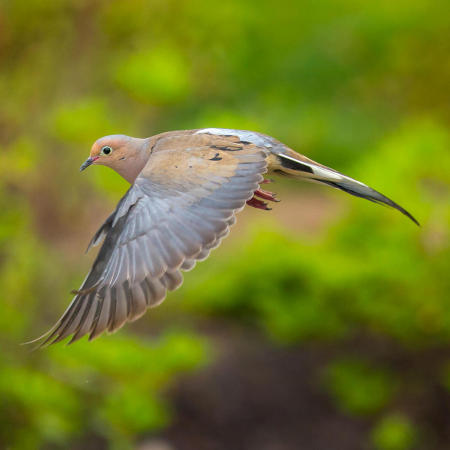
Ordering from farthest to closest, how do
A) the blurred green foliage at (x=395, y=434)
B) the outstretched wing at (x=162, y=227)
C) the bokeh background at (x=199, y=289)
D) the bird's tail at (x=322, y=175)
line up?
the blurred green foliage at (x=395, y=434) < the bokeh background at (x=199, y=289) < the bird's tail at (x=322, y=175) < the outstretched wing at (x=162, y=227)

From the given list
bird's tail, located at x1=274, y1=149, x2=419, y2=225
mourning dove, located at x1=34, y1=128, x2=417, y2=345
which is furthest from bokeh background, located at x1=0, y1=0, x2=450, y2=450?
bird's tail, located at x1=274, y1=149, x2=419, y2=225

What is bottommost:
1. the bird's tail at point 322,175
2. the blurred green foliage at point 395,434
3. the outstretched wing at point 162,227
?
the outstretched wing at point 162,227

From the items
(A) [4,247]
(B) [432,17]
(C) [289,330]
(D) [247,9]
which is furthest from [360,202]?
(D) [247,9]

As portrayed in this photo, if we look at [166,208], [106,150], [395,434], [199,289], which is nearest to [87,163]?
[106,150]

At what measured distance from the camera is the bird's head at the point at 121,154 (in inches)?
117

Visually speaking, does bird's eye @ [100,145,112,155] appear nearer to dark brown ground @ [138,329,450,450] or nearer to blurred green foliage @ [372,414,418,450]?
dark brown ground @ [138,329,450,450]

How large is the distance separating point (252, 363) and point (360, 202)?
1499 mm

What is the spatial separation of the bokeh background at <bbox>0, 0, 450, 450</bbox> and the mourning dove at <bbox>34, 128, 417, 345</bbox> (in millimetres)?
1891

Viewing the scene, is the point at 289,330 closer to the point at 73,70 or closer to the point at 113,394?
the point at 113,394

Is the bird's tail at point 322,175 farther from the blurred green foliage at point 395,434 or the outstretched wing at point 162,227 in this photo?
the blurred green foliage at point 395,434

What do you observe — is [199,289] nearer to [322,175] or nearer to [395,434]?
[395,434]

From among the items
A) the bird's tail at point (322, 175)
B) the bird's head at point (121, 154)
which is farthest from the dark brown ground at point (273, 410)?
the bird's tail at point (322, 175)

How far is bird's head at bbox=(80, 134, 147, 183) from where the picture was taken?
297 centimetres

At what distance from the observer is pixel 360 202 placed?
228 inches
